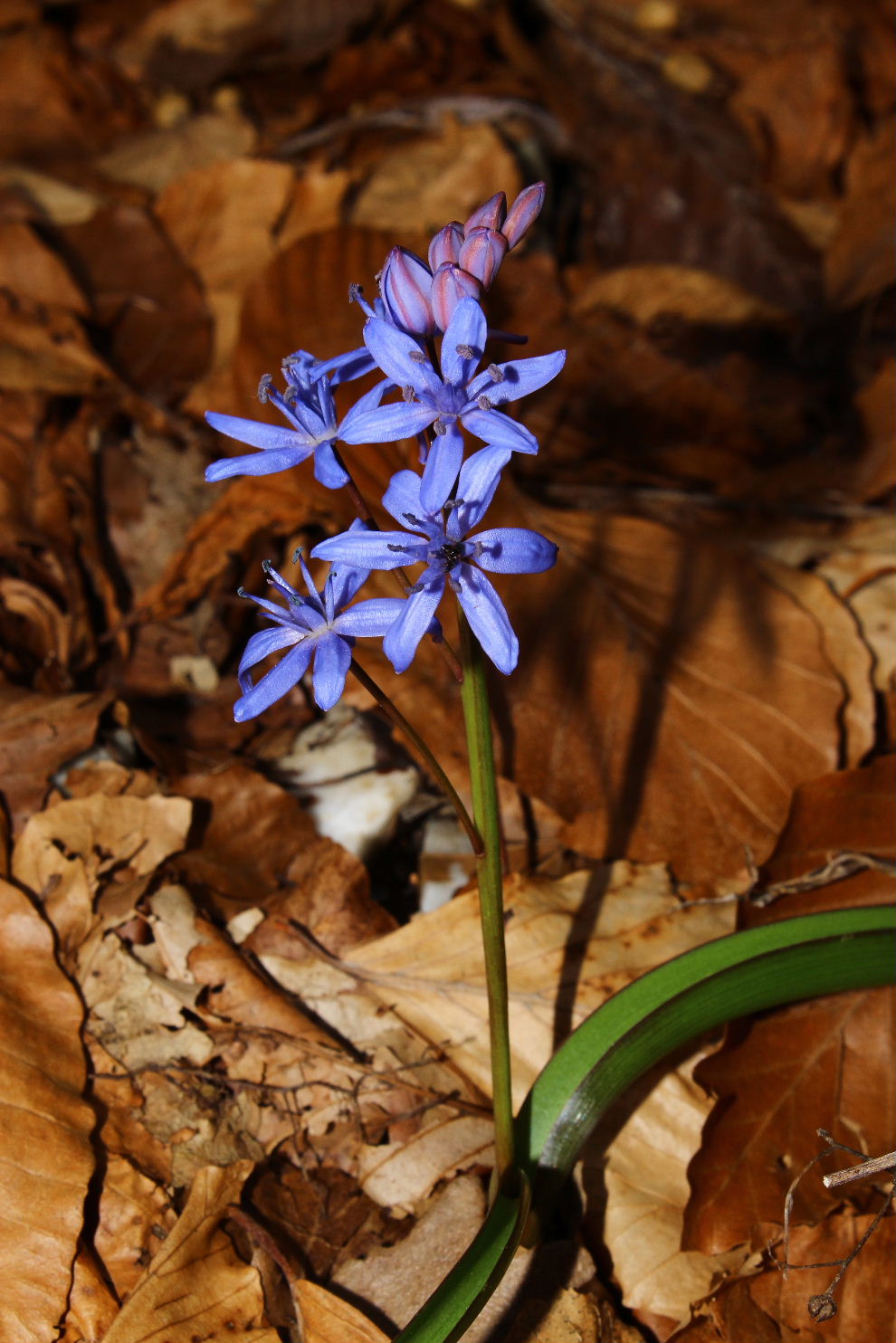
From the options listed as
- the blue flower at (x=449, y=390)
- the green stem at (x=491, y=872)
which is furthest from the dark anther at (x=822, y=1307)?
the blue flower at (x=449, y=390)

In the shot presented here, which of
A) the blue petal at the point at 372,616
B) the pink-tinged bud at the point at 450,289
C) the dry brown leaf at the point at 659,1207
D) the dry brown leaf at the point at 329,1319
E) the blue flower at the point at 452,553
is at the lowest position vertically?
the dry brown leaf at the point at 659,1207

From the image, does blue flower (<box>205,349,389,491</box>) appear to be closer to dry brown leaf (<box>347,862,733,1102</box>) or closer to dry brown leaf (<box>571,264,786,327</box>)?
dry brown leaf (<box>347,862,733,1102</box>)

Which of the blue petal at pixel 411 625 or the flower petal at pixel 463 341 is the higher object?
the flower petal at pixel 463 341

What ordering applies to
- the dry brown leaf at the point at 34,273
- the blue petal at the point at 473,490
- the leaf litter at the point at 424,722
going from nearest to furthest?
1. the blue petal at the point at 473,490
2. the leaf litter at the point at 424,722
3. the dry brown leaf at the point at 34,273

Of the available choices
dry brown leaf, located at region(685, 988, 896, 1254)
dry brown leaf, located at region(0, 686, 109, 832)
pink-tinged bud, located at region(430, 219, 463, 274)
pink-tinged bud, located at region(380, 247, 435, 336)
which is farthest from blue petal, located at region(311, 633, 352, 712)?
dry brown leaf, located at region(0, 686, 109, 832)

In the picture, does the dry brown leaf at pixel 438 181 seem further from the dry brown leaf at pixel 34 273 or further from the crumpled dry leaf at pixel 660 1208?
the crumpled dry leaf at pixel 660 1208

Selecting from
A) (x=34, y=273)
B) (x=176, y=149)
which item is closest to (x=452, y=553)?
(x=34, y=273)

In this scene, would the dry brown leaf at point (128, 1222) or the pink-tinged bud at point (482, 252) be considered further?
the dry brown leaf at point (128, 1222)

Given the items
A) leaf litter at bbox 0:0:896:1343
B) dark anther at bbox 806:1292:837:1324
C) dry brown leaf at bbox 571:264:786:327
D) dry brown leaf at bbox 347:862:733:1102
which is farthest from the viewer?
dry brown leaf at bbox 571:264:786:327
